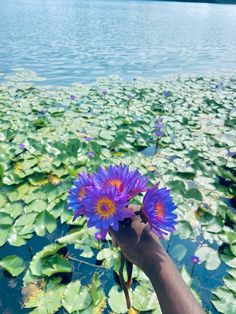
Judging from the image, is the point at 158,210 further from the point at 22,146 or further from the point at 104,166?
the point at 22,146

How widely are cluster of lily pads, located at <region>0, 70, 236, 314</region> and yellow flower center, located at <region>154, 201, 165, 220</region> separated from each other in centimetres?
108

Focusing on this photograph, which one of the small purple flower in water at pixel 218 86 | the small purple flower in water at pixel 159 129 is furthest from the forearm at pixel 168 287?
the small purple flower in water at pixel 218 86

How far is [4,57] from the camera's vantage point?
11.0 m

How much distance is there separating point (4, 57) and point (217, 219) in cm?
1071

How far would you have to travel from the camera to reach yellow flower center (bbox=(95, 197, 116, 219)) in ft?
3.54

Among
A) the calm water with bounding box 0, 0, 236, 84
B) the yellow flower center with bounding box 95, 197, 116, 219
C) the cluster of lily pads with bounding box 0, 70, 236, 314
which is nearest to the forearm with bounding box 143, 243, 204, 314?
the yellow flower center with bounding box 95, 197, 116, 219

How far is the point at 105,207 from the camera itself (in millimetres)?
1091

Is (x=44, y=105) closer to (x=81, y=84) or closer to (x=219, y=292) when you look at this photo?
(x=81, y=84)

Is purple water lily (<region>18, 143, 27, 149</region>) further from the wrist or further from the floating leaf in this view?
the wrist

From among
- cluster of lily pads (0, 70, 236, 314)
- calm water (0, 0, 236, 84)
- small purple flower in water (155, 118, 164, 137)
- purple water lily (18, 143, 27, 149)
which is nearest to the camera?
cluster of lily pads (0, 70, 236, 314)

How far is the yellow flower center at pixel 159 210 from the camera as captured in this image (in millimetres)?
1135

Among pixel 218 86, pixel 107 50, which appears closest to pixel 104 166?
pixel 218 86

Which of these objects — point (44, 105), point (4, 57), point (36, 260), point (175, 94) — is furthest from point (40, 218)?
point (4, 57)

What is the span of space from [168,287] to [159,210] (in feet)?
0.92
